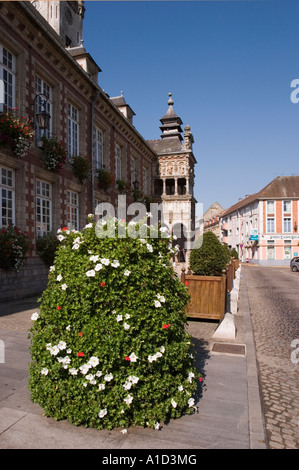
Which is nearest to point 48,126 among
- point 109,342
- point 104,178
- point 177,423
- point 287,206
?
point 104,178

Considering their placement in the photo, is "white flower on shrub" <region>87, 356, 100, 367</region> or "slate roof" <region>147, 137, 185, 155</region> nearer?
"white flower on shrub" <region>87, 356, 100, 367</region>

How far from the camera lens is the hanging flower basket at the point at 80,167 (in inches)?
550

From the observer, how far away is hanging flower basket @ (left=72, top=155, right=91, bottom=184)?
14.0 metres

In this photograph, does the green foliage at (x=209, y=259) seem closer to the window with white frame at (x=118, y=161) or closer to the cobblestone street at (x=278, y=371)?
the cobblestone street at (x=278, y=371)

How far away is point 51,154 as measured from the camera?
11758 mm

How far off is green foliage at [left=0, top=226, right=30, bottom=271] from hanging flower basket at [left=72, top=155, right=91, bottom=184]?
4.87m

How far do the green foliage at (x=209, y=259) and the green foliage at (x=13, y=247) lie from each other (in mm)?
5481

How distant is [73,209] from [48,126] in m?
4.08

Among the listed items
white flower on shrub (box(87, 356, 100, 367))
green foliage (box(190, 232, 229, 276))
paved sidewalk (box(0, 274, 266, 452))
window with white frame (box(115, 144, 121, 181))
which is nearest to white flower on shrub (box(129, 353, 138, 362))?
white flower on shrub (box(87, 356, 100, 367))

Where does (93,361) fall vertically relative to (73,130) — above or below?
below

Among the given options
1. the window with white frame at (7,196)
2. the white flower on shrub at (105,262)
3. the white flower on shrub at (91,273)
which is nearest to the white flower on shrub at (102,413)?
the white flower on shrub at (91,273)

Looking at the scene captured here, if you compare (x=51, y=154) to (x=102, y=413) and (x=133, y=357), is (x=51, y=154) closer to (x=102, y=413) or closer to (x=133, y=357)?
(x=133, y=357)

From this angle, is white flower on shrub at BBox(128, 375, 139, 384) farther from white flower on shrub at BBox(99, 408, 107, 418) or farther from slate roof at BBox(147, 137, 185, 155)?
slate roof at BBox(147, 137, 185, 155)

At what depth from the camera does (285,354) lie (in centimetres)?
547
